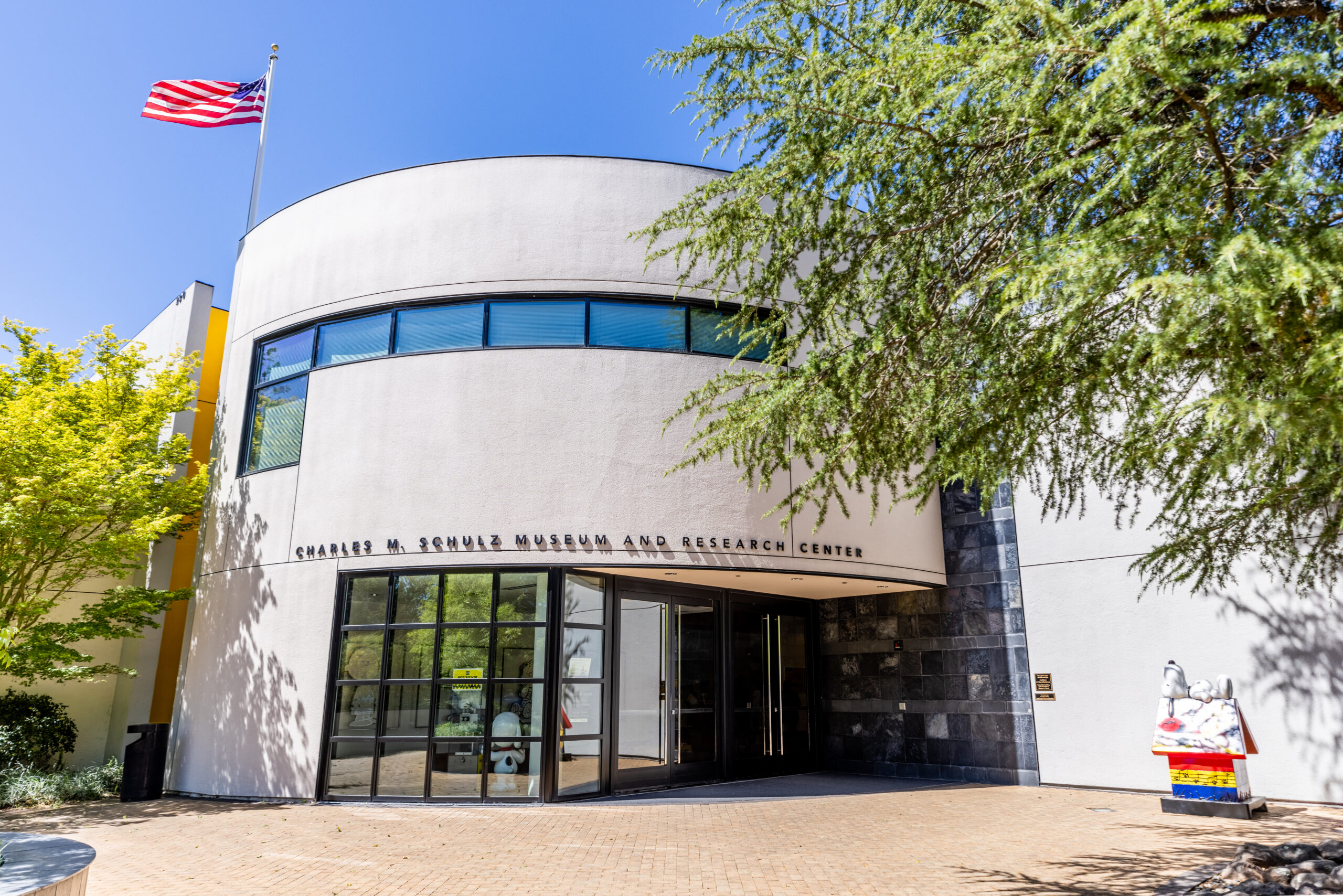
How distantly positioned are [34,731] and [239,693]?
14.2 feet

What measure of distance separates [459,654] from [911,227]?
A: 26.8 ft

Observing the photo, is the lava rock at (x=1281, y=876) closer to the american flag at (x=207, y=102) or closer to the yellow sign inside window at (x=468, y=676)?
the yellow sign inside window at (x=468, y=676)

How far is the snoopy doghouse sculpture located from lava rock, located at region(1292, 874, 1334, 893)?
15.4 feet

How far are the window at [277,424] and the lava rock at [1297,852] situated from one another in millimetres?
12433

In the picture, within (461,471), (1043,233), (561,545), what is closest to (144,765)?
(461,471)

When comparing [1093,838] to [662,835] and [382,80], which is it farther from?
[382,80]

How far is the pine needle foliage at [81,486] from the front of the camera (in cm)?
1172

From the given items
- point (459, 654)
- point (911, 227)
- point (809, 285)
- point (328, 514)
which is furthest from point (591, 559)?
point (911, 227)

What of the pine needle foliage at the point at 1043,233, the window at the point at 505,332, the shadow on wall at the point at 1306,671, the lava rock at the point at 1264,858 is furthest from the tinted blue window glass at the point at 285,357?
the shadow on wall at the point at 1306,671

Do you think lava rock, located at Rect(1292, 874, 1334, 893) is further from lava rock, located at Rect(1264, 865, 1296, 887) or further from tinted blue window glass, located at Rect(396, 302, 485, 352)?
tinted blue window glass, located at Rect(396, 302, 485, 352)

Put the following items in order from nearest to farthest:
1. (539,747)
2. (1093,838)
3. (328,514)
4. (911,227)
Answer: (911,227) → (1093,838) → (539,747) → (328,514)

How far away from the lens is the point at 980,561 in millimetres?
13727

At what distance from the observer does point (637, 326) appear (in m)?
12.3

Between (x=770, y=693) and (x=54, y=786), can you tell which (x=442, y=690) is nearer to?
(x=770, y=693)
